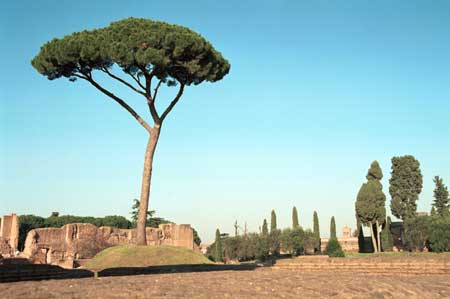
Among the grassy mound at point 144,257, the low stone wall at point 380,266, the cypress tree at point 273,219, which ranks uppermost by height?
the cypress tree at point 273,219

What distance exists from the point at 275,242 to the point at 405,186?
46.3 feet

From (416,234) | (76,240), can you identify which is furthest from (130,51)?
(416,234)

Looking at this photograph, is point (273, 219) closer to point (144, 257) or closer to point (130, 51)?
point (144, 257)

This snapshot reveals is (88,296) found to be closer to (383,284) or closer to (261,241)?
(383,284)

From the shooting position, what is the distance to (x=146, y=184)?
778 inches

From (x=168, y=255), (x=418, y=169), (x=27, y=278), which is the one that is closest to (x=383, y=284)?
(x=27, y=278)

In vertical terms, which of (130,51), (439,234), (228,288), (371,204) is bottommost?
(228,288)

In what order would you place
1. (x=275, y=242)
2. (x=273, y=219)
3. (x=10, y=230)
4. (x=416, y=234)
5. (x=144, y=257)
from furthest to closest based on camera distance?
(x=273, y=219) → (x=275, y=242) → (x=10, y=230) → (x=416, y=234) → (x=144, y=257)

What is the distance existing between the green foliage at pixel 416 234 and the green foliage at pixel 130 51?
25520mm

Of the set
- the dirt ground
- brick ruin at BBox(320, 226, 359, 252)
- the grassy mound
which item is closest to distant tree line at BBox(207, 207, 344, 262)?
brick ruin at BBox(320, 226, 359, 252)

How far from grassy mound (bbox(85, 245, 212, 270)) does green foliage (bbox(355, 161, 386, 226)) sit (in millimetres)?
23937

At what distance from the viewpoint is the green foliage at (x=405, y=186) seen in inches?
1720

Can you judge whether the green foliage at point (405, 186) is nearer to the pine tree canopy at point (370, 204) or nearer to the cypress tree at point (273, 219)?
the pine tree canopy at point (370, 204)

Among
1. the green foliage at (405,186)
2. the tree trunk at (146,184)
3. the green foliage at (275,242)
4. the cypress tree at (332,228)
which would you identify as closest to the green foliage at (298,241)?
the green foliage at (275,242)
